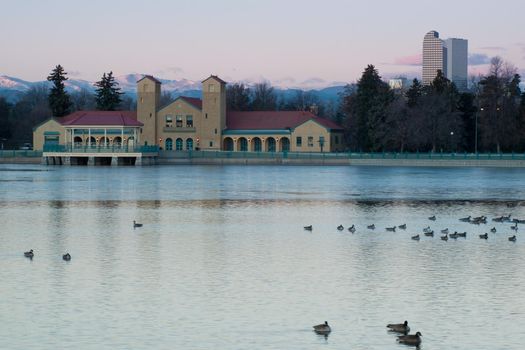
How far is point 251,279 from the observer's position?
82.0 feet

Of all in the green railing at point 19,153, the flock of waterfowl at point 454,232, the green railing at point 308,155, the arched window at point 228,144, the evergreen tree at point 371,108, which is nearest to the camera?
the flock of waterfowl at point 454,232

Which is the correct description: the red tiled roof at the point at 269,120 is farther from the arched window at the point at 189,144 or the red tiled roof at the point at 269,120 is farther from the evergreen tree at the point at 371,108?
the arched window at the point at 189,144

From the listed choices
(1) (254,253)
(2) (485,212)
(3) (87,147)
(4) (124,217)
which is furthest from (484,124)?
(1) (254,253)

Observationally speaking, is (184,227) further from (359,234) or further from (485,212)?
(485,212)

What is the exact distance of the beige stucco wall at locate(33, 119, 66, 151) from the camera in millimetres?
126438

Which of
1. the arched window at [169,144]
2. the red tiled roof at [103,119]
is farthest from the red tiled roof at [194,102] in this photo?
the red tiled roof at [103,119]

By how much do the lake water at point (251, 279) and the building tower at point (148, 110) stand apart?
7654 centimetres

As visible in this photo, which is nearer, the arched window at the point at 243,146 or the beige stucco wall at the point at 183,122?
the beige stucco wall at the point at 183,122

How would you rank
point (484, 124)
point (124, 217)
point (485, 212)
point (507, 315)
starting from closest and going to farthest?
point (507, 315) → point (124, 217) → point (485, 212) → point (484, 124)

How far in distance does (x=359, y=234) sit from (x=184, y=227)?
23.2ft

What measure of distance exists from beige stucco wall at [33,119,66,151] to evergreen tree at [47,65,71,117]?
342 inches

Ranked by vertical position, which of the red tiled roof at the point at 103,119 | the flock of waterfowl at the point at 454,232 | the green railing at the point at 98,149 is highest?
the red tiled roof at the point at 103,119

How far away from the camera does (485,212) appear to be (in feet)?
155

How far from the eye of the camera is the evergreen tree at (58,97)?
136375 mm
